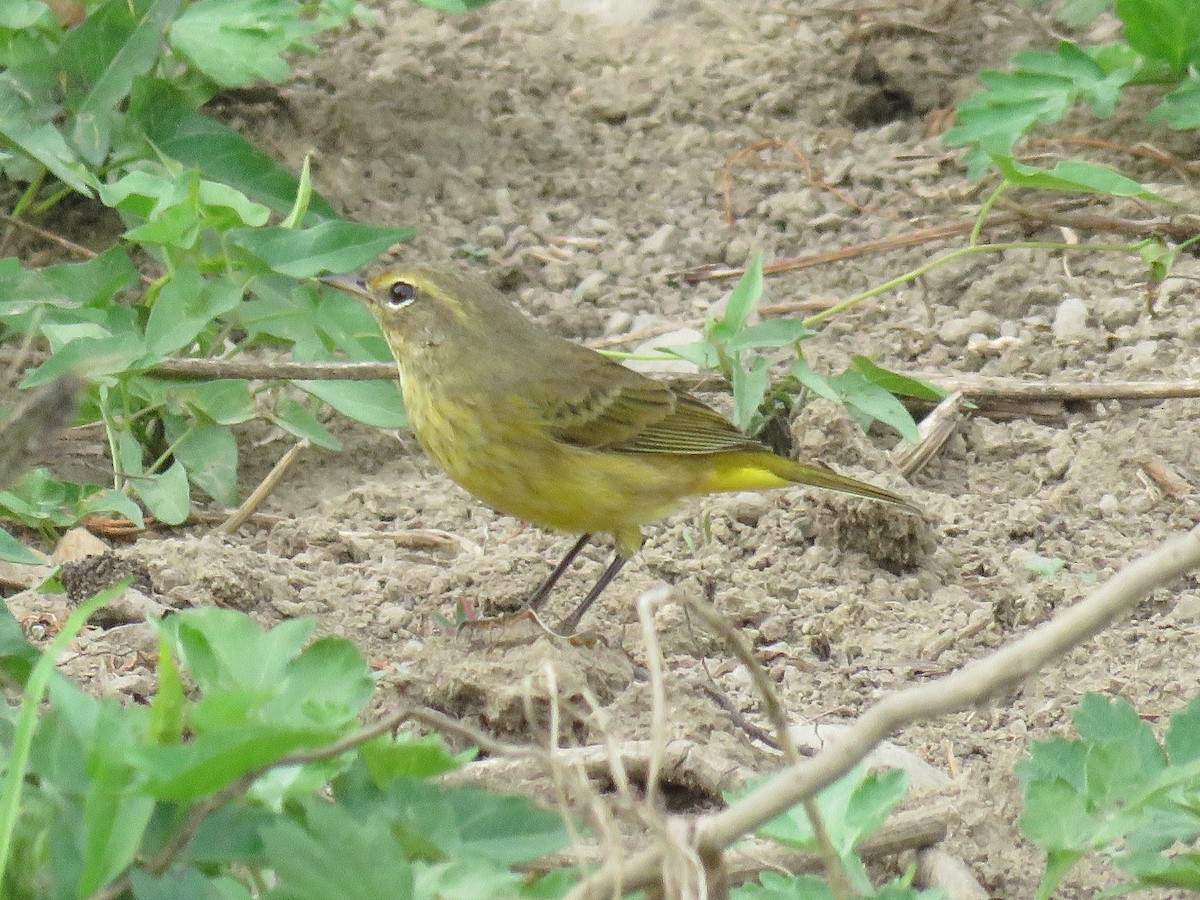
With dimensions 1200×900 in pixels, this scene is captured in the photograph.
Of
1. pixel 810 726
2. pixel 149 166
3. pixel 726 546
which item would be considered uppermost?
pixel 149 166

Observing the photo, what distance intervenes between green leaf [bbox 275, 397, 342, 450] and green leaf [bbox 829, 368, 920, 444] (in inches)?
66.4

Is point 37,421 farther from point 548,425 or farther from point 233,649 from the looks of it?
point 548,425

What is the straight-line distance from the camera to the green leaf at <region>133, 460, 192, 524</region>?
5121 millimetres

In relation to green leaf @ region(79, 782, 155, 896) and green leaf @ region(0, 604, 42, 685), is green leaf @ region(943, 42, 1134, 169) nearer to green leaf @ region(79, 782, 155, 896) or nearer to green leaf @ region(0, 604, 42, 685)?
green leaf @ region(0, 604, 42, 685)

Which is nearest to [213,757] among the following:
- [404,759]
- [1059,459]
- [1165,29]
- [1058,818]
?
[404,759]

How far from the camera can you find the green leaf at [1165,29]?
639 centimetres

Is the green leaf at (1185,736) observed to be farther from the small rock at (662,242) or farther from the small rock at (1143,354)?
the small rock at (662,242)

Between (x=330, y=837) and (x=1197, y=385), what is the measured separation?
169 inches

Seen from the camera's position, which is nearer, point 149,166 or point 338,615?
point 338,615

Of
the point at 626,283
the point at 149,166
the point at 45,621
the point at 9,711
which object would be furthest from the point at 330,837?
the point at 626,283

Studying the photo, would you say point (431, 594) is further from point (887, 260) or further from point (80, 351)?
point (887, 260)

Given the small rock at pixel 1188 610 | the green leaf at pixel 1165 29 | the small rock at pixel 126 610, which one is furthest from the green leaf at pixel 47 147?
the green leaf at pixel 1165 29

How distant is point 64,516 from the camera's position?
5035 millimetres

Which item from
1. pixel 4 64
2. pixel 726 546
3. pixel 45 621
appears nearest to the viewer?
pixel 45 621
